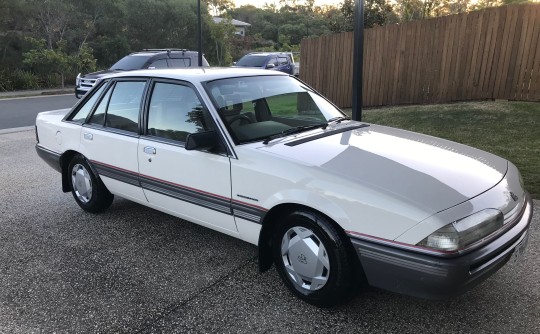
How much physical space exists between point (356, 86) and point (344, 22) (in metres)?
24.3

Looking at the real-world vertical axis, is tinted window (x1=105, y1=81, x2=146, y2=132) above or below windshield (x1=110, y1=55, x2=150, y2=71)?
above

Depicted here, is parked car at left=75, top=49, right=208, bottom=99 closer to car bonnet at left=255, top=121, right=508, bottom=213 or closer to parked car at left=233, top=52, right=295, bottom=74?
parked car at left=233, top=52, right=295, bottom=74

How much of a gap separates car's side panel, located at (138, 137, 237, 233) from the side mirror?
110 mm

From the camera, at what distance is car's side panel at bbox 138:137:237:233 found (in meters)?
3.29

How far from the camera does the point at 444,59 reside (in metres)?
9.79

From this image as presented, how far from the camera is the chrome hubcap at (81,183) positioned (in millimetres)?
4625

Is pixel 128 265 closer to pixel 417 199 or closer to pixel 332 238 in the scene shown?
pixel 332 238

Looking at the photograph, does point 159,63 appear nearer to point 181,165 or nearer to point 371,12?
point 181,165

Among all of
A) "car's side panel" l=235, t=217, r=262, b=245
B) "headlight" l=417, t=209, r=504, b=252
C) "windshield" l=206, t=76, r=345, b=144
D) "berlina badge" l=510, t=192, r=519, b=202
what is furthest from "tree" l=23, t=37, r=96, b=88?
"headlight" l=417, t=209, r=504, b=252

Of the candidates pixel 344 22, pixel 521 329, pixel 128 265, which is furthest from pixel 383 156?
pixel 344 22

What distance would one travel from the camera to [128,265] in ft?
11.9

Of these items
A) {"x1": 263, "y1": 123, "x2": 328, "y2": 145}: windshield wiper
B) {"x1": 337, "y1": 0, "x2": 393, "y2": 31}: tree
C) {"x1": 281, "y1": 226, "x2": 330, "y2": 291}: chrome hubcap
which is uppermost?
{"x1": 337, "y1": 0, "x2": 393, "y2": 31}: tree

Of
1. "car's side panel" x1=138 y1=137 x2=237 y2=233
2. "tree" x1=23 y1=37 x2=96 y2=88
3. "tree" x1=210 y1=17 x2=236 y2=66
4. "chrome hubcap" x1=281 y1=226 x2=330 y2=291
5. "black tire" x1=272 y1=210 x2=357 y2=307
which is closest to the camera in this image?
"black tire" x1=272 y1=210 x2=357 y2=307

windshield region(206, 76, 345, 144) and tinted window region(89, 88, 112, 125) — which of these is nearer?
windshield region(206, 76, 345, 144)
